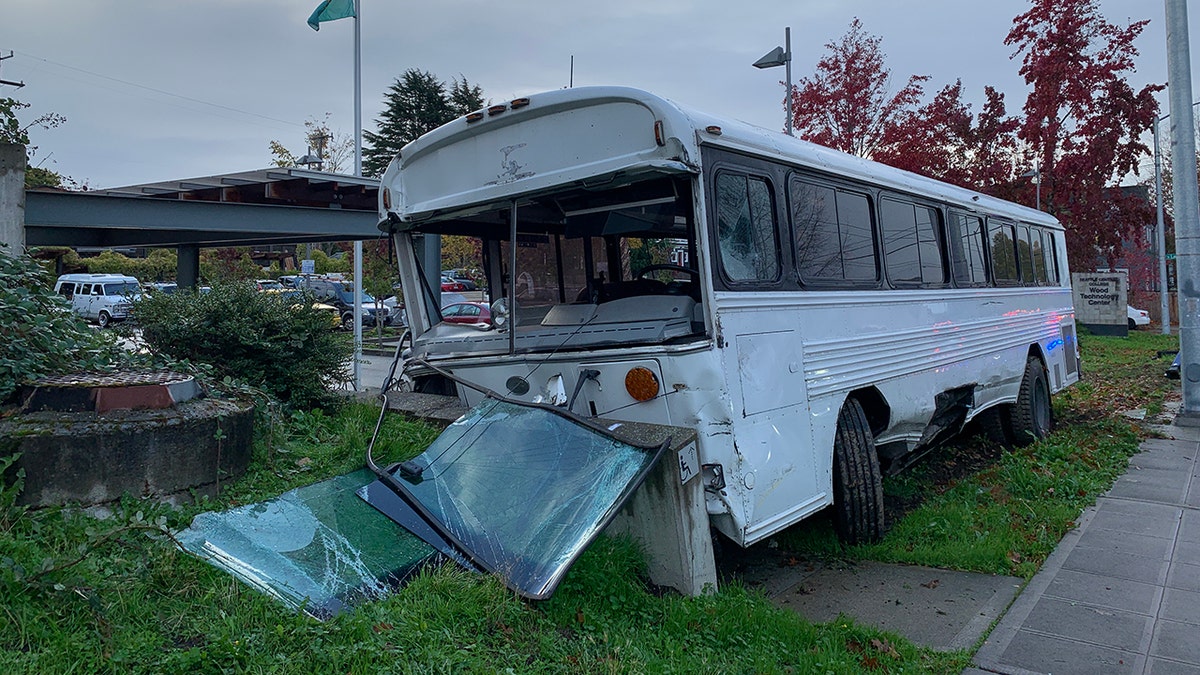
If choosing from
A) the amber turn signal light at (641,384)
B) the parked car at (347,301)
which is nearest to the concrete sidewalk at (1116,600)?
the amber turn signal light at (641,384)

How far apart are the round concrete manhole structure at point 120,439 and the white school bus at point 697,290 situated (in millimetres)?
1371

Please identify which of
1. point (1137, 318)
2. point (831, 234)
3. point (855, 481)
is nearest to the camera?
point (855, 481)

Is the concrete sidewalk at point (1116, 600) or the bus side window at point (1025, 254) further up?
the bus side window at point (1025, 254)

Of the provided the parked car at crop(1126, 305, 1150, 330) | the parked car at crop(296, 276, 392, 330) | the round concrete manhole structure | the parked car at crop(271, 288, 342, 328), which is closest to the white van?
the parked car at crop(296, 276, 392, 330)

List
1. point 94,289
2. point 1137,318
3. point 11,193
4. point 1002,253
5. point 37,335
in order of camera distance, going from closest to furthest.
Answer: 1. point 37,335
2. point 11,193
3. point 1002,253
4. point 1137,318
5. point 94,289

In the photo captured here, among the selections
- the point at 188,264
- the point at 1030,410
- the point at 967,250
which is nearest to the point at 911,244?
the point at 967,250

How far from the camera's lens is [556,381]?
4.79 m

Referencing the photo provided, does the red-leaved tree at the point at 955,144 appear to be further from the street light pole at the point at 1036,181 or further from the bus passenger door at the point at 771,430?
the bus passenger door at the point at 771,430

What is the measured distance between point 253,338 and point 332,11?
1081 centimetres

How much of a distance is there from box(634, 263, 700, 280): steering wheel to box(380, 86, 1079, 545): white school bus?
0.02 metres

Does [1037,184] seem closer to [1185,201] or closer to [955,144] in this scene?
[955,144]

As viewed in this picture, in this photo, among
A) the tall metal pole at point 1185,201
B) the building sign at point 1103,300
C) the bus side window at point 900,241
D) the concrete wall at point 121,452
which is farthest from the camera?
the building sign at point 1103,300

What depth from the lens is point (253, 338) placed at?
6441 mm

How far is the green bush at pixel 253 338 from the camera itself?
643 cm
